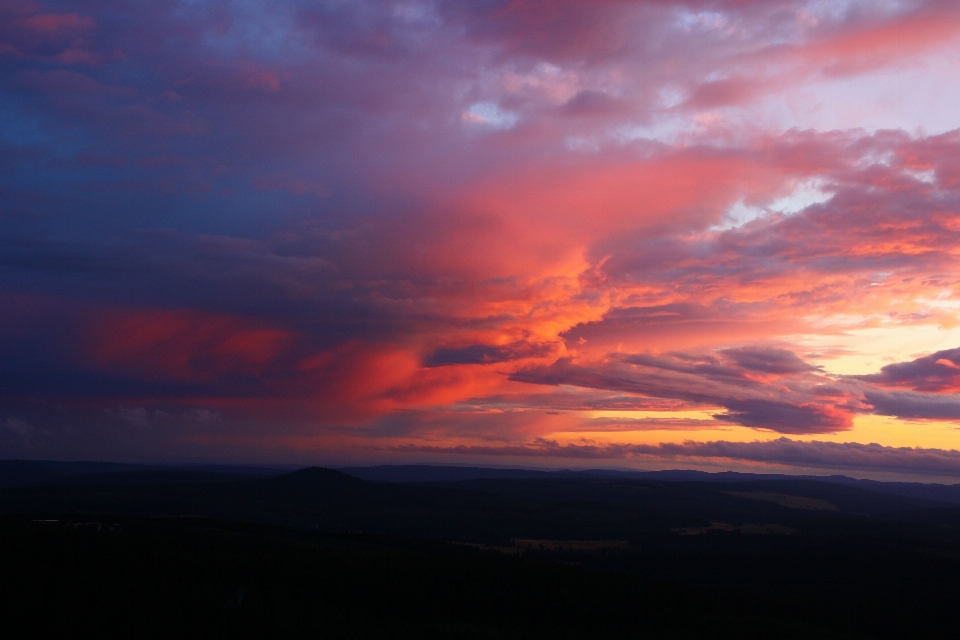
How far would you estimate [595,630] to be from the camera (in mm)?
136750

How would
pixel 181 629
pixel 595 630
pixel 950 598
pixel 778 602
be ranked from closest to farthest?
pixel 181 629 → pixel 595 630 → pixel 778 602 → pixel 950 598

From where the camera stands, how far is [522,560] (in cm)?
17075

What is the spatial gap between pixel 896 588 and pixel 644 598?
74550 mm

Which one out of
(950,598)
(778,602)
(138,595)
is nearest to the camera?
(138,595)

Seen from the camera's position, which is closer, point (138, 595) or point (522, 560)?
point (138, 595)

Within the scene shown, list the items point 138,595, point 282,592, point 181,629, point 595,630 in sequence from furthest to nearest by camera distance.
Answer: point 282,592
point 595,630
point 138,595
point 181,629

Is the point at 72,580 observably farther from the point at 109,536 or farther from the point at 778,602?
the point at 778,602

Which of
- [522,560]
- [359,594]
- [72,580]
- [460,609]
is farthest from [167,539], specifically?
[522,560]

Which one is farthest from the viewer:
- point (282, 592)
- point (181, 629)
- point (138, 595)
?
point (282, 592)

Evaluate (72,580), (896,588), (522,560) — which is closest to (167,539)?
(72,580)

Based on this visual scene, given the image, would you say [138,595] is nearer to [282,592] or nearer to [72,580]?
[72,580]

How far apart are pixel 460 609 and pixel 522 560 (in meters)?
27.3

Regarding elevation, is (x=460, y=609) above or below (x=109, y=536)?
below

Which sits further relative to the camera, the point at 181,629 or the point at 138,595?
the point at 138,595
